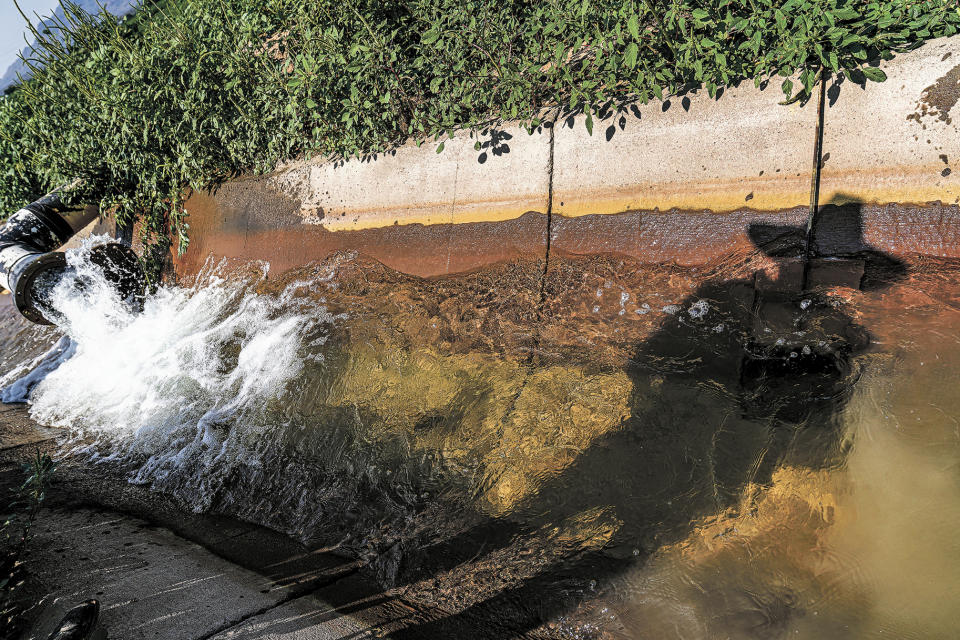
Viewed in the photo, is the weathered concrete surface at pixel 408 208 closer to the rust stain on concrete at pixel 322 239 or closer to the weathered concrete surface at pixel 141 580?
the rust stain on concrete at pixel 322 239

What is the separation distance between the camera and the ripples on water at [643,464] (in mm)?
2109

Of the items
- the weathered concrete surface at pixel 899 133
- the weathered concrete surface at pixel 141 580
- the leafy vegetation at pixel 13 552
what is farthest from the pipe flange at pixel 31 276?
the weathered concrete surface at pixel 899 133

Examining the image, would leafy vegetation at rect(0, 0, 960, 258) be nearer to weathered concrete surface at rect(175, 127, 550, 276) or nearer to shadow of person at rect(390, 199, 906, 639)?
weathered concrete surface at rect(175, 127, 550, 276)

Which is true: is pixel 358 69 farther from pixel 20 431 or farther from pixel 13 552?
pixel 20 431

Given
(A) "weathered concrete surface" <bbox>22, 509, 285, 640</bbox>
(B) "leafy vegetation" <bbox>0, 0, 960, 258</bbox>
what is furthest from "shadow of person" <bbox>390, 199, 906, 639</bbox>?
(B) "leafy vegetation" <bbox>0, 0, 960, 258</bbox>

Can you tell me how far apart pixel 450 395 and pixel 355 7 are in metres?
3.11

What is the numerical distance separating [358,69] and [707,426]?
352 cm

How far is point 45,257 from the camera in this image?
580 centimetres

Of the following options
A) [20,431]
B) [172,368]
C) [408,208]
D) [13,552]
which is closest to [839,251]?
[408,208]

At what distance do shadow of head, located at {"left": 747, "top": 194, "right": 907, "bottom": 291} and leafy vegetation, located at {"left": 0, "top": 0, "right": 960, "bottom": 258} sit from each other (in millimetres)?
668

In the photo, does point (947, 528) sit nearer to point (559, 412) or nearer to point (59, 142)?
point (559, 412)

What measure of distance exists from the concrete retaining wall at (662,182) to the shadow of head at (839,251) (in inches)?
0.9

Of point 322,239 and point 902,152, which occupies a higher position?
point 902,152

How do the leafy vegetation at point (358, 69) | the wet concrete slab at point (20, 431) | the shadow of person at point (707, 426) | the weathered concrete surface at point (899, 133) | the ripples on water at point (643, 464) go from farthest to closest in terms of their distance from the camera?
the wet concrete slab at point (20, 431)
the leafy vegetation at point (358, 69)
the weathered concrete surface at point (899, 133)
the shadow of person at point (707, 426)
the ripples on water at point (643, 464)
